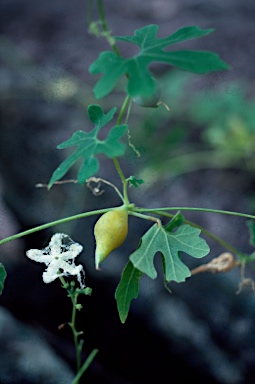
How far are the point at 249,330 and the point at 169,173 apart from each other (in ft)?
3.63

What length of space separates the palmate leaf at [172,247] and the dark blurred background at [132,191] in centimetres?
64

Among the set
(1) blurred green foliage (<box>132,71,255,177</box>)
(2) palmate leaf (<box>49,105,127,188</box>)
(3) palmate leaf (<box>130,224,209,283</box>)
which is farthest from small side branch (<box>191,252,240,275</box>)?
(1) blurred green foliage (<box>132,71,255,177</box>)

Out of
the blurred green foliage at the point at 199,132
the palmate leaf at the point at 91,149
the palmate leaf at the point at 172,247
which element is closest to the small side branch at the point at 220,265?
the palmate leaf at the point at 172,247

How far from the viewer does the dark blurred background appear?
65.7 inches

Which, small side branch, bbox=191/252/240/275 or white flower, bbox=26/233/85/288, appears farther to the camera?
small side branch, bbox=191/252/240/275

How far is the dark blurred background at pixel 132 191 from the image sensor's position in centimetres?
167

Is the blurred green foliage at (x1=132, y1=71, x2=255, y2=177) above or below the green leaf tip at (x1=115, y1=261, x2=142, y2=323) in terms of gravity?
below

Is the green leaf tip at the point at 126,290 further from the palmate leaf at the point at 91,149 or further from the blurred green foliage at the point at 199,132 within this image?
the blurred green foliage at the point at 199,132

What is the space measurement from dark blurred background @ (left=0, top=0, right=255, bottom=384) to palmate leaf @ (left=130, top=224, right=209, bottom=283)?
636 millimetres

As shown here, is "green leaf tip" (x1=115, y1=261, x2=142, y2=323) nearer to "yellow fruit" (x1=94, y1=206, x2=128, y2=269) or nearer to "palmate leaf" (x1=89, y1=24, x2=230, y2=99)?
"yellow fruit" (x1=94, y1=206, x2=128, y2=269)

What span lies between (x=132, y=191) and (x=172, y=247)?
1.69 meters

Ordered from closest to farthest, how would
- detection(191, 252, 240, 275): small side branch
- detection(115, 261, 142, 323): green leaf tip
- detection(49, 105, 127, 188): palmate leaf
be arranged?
detection(49, 105, 127, 188): palmate leaf
detection(115, 261, 142, 323): green leaf tip
detection(191, 252, 240, 275): small side branch

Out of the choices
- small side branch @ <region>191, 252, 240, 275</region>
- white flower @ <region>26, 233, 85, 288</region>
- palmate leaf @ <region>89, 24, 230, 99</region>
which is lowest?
small side branch @ <region>191, 252, 240, 275</region>

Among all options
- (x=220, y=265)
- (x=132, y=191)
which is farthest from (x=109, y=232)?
(x=132, y=191)
